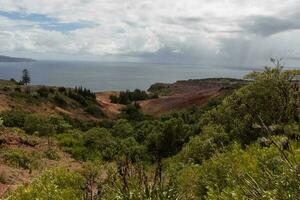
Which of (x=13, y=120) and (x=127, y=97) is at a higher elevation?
(x=13, y=120)

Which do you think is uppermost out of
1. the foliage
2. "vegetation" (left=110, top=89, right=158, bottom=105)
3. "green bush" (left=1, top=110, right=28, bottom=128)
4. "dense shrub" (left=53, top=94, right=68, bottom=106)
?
the foliage

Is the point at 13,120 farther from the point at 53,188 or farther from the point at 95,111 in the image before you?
the point at 53,188

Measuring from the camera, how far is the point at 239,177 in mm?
6766

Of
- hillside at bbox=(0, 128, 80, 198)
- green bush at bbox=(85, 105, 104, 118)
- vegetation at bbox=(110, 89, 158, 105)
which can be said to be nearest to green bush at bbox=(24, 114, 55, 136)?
hillside at bbox=(0, 128, 80, 198)

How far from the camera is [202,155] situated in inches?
941

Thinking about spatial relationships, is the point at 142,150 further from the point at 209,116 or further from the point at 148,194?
the point at 148,194

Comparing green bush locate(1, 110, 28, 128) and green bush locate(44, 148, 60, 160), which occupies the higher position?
green bush locate(1, 110, 28, 128)

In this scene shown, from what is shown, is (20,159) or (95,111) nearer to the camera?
(20,159)

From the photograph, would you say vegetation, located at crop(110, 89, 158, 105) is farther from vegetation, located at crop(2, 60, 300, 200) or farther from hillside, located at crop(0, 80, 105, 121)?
vegetation, located at crop(2, 60, 300, 200)

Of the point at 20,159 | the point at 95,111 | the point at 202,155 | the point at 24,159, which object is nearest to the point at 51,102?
the point at 95,111

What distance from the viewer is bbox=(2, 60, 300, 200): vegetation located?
22.9ft

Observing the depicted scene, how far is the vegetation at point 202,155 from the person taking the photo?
6977 millimetres

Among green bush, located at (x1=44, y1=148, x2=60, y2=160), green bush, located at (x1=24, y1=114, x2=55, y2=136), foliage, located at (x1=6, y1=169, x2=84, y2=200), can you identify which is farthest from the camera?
green bush, located at (x1=24, y1=114, x2=55, y2=136)

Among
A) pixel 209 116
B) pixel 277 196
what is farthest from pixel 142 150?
pixel 277 196
